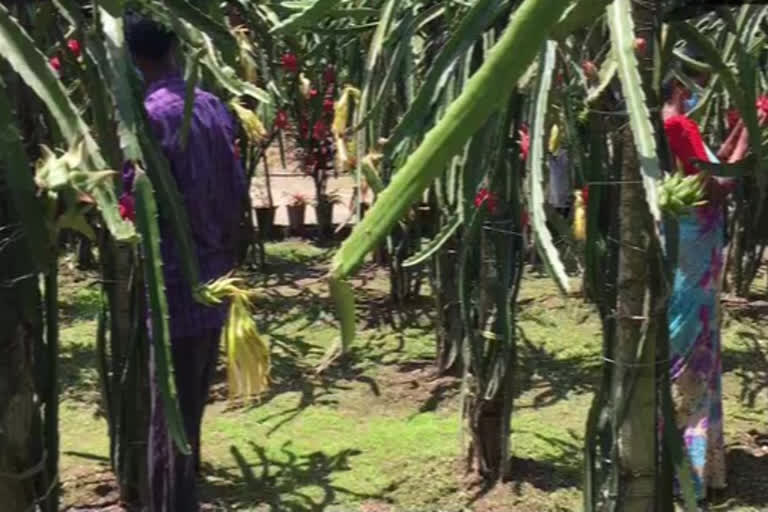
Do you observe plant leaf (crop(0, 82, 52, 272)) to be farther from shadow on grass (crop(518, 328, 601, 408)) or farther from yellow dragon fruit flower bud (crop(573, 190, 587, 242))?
shadow on grass (crop(518, 328, 601, 408))

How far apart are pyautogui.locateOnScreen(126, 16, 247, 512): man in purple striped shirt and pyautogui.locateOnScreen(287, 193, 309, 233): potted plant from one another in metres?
4.57

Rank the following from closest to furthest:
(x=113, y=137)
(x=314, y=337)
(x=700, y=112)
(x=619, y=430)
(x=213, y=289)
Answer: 1. (x=213, y=289)
2. (x=113, y=137)
3. (x=619, y=430)
4. (x=700, y=112)
5. (x=314, y=337)

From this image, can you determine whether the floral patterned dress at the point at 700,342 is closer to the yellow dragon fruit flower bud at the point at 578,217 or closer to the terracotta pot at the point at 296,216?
the yellow dragon fruit flower bud at the point at 578,217

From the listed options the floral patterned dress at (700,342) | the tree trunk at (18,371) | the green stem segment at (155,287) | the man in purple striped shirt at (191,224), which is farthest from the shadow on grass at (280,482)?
the green stem segment at (155,287)

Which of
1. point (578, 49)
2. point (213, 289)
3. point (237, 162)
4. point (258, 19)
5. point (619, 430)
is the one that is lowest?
point (619, 430)

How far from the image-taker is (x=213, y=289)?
1.56 m

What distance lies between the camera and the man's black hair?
251 centimetres

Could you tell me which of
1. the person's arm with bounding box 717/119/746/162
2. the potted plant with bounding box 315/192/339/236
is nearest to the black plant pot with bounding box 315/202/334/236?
the potted plant with bounding box 315/192/339/236

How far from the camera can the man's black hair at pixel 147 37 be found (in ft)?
8.24

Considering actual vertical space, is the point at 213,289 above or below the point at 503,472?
above

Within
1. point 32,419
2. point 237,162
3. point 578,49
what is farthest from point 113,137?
point 578,49

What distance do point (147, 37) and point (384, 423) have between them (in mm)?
1831

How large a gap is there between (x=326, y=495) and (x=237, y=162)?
1.14 meters

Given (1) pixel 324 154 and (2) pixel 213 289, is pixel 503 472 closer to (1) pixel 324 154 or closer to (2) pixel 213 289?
(2) pixel 213 289
